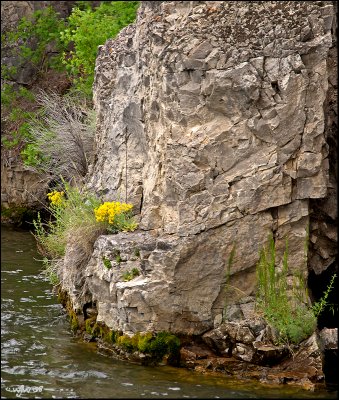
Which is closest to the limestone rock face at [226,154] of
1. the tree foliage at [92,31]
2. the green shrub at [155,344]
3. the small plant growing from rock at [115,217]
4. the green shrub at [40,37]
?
the green shrub at [155,344]

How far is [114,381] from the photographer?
30.2 feet

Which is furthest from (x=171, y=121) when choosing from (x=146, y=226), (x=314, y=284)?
(x=314, y=284)

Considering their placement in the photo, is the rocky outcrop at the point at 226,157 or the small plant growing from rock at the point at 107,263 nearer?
the rocky outcrop at the point at 226,157

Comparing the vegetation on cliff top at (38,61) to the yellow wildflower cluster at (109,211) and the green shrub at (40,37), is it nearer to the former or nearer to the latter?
the green shrub at (40,37)

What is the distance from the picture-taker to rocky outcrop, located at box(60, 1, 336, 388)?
392 inches

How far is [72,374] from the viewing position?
9.43 meters

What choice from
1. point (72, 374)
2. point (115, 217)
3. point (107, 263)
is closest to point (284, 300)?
point (107, 263)

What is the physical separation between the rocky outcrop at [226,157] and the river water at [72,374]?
604 mm

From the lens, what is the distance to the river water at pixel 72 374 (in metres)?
8.85

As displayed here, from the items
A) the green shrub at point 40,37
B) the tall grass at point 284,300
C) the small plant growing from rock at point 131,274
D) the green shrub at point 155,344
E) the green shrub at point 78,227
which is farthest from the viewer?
the green shrub at point 40,37

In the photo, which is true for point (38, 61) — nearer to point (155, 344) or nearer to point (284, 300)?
point (155, 344)

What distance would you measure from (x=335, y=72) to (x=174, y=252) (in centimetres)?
298

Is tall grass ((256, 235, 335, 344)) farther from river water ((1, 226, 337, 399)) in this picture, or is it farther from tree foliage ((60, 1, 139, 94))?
tree foliage ((60, 1, 139, 94))

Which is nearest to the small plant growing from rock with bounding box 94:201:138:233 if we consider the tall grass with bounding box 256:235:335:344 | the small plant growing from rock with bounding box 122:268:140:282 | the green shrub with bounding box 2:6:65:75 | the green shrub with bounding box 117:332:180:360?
the small plant growing from rock with bounding box 122:268:140:282
